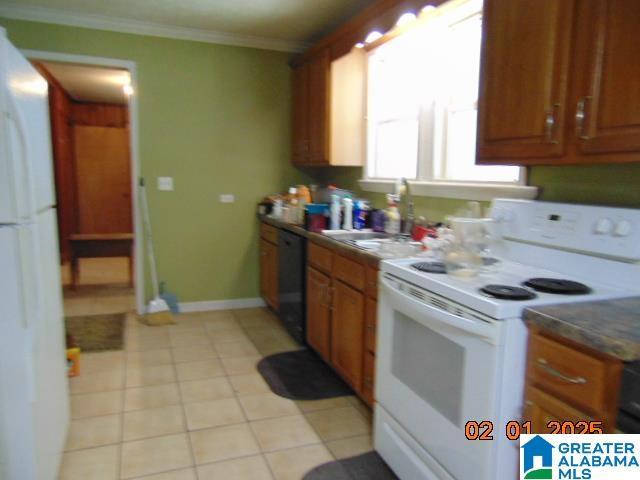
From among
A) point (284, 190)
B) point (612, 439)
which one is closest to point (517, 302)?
point (612, 439)

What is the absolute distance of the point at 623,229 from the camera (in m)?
1.55

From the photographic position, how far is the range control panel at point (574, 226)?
1.54 metres

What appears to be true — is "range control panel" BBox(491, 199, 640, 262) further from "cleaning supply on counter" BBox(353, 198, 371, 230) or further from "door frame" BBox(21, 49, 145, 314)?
"door frame" BBox(21, 49, 145, 314)

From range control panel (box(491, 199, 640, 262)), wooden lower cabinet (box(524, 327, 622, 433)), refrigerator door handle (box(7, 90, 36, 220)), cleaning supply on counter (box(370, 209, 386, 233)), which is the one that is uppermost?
refrigerator door handle (box(7, 90, 36, 220))

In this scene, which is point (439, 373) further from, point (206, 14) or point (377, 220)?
point (206, 14)

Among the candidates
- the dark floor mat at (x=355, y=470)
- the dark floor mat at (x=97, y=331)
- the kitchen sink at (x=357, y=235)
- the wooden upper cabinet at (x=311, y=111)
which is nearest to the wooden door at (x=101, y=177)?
the dark floor mat at (x=97, y=331)

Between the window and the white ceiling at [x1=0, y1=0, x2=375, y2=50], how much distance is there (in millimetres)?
541

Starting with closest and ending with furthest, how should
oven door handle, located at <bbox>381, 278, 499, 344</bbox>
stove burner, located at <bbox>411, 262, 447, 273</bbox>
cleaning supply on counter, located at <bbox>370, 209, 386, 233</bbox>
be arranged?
oven door handle, located at <bbox>381, 278, 499, 344</bbox>
stove burner, located at <bbox>411, 262, 447, 273</bbox>
cleaning supply on counter, located at <bbox>370, 209, 386, 233</bbox>

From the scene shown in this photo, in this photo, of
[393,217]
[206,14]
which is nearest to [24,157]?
[393,217]

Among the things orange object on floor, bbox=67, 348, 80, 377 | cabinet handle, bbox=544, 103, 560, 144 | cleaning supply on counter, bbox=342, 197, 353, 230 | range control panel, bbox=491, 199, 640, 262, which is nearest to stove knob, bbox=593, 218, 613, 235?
range control panel, bbox=491, 199, 640, 262

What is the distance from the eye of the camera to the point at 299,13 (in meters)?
3.52

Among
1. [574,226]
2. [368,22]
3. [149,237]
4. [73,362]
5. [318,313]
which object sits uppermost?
[368,22]

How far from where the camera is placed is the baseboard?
170 inches

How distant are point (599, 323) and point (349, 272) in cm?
143
